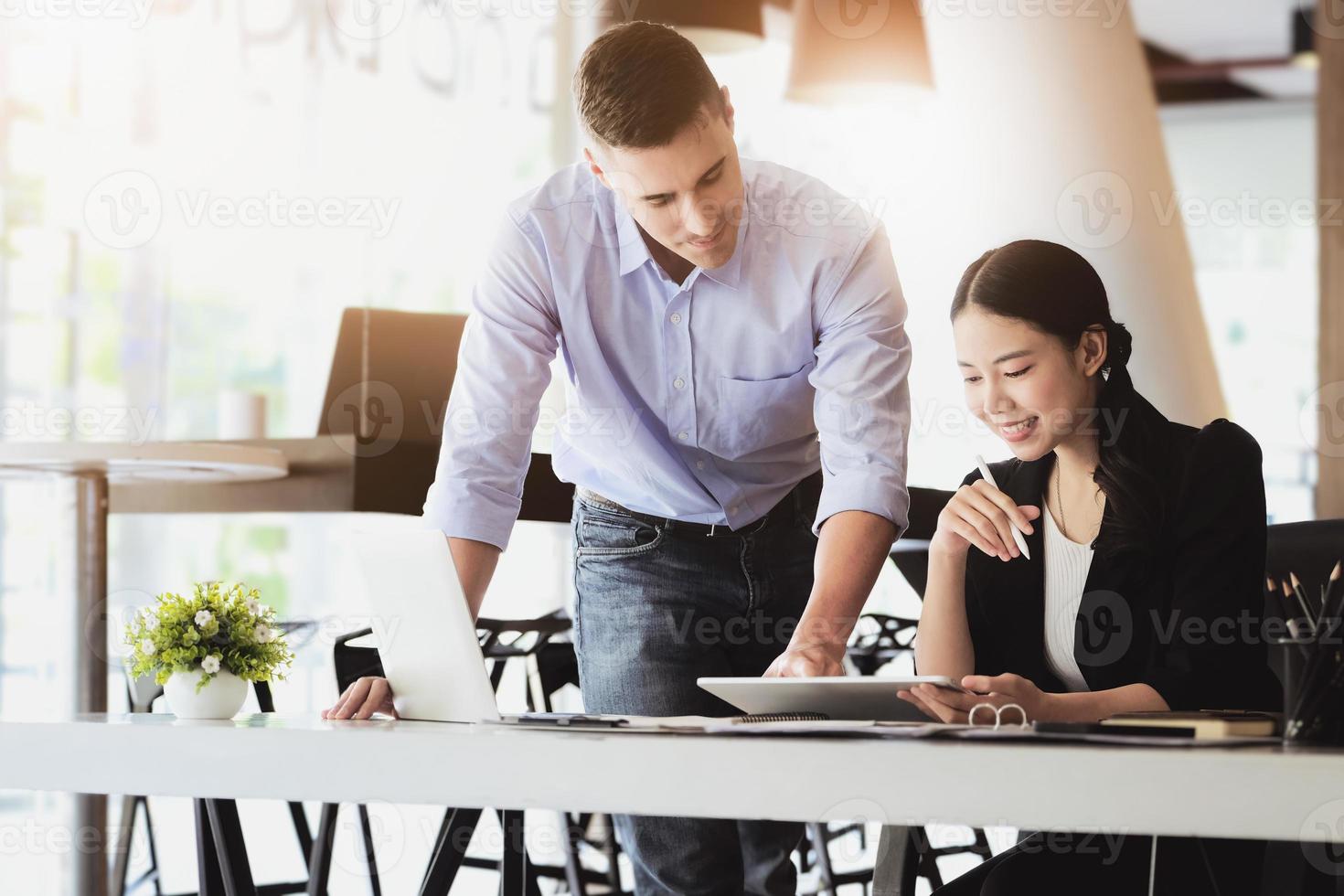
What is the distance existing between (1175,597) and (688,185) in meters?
0.67

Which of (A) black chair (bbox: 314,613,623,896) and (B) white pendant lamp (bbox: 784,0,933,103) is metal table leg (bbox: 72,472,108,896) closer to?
(A) black chair (bbox: 314,613,623,896)

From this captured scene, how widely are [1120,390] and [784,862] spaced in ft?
2.23

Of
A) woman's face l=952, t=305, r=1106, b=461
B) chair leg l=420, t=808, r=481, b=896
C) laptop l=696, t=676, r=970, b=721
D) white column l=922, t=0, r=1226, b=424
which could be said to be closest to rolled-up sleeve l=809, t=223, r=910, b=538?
woman's face l=952, t=305, r=1106, b=461

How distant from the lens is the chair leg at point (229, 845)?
1.21m

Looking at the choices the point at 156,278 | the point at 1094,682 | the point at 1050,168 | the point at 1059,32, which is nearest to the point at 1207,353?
the point at 1050,168

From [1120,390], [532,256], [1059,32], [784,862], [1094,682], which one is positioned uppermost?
[1059,32]

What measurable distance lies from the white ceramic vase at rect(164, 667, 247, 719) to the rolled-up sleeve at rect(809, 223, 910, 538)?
655mm

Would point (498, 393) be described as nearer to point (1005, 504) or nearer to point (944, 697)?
point (1005, 504)

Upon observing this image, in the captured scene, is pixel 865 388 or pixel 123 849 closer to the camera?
pixel 865 388

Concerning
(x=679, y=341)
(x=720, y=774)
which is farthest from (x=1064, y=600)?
(x=720, y=774)

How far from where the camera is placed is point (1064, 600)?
5.21 feet

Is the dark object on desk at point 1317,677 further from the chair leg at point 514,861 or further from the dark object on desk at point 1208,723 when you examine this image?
the chair leg at point 514,861

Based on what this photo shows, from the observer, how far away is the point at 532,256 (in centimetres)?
183

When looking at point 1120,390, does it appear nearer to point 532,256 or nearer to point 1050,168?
point 532,256
